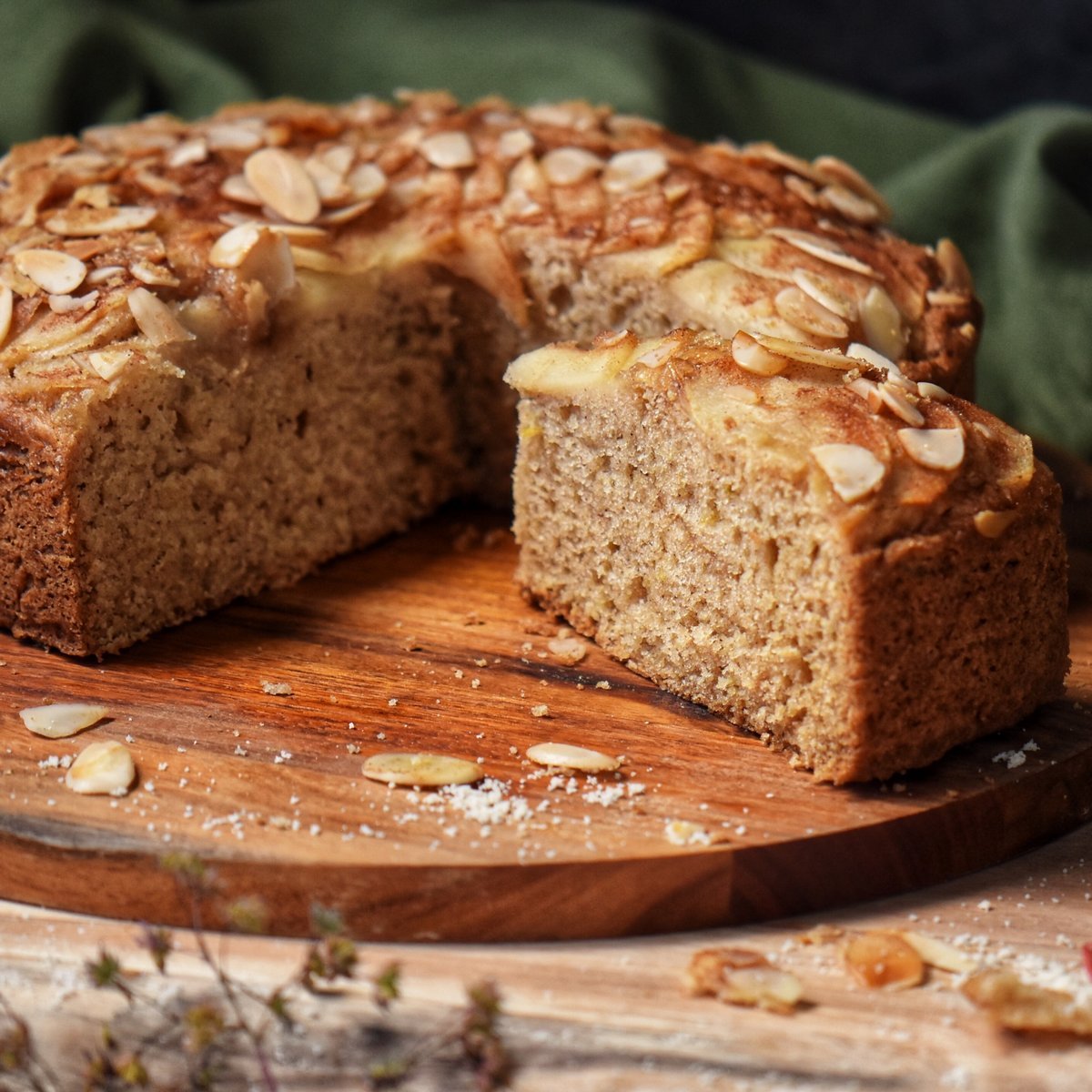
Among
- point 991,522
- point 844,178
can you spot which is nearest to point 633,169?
point 844,178

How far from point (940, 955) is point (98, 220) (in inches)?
99.0

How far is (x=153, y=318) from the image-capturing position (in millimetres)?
3637

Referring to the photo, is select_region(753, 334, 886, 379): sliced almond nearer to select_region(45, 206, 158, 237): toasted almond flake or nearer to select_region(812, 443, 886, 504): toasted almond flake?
select_region(812, 443, 886, 504): toasted almond flake

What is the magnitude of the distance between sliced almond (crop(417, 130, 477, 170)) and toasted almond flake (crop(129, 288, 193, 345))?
975mm

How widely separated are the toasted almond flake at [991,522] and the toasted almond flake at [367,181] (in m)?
1.84

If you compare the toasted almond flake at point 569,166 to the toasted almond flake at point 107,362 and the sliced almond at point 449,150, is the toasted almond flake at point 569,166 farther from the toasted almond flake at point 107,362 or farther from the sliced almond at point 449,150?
the toasted almond flake at point 107,362

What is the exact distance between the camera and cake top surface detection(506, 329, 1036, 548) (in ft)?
9.94

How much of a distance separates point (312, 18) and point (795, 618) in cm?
355

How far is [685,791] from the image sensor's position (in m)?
3.12

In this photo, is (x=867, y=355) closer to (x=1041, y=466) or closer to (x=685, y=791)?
(x=1041, y=466)

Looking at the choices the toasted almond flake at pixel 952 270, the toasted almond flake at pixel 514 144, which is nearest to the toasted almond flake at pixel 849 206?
the toasted almond flake at pixel 952 270

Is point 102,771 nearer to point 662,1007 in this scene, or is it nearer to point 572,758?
point 572,758

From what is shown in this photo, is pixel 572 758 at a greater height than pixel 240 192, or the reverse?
pixel 240 192

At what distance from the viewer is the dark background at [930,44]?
5.83 metres
